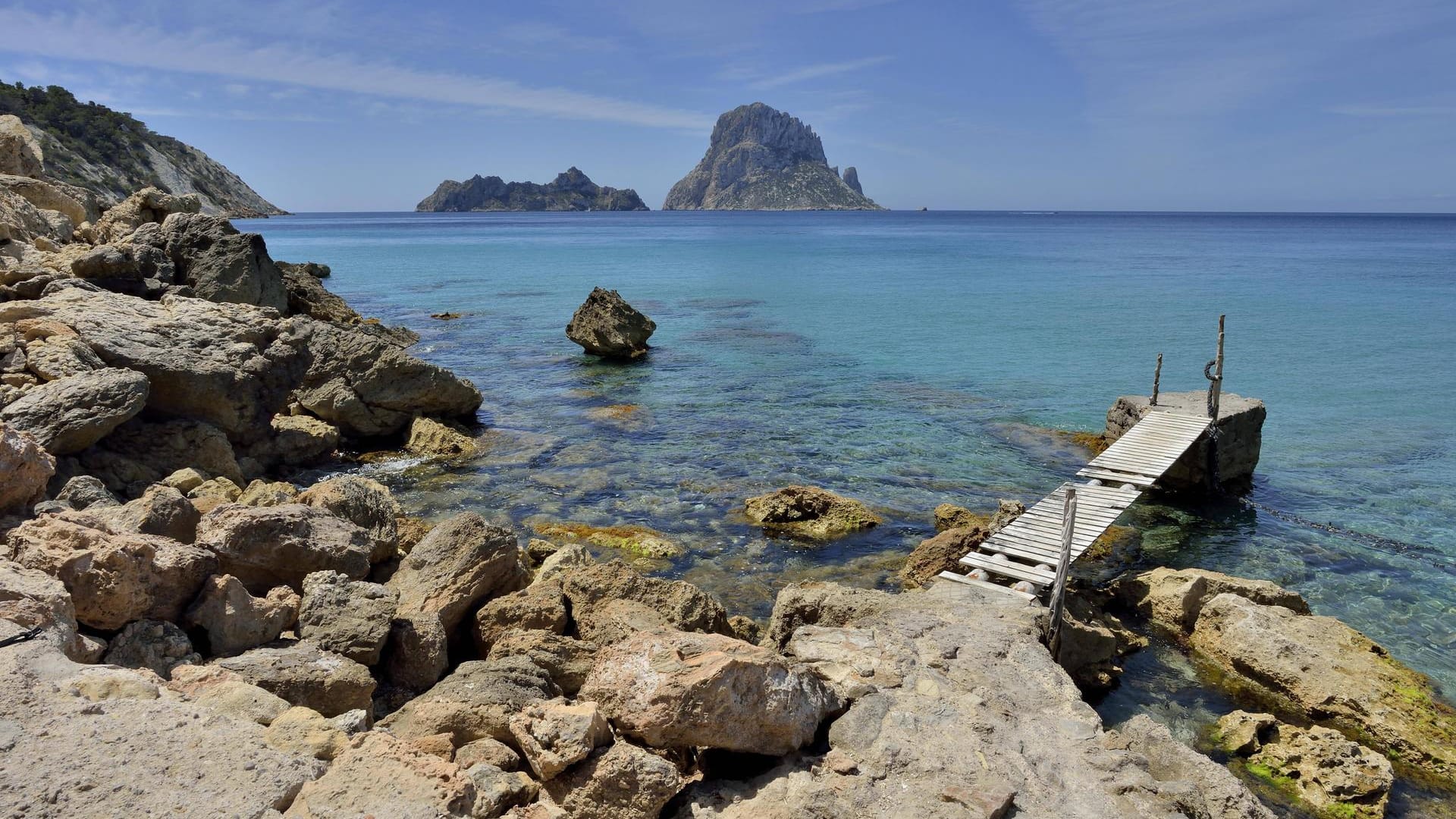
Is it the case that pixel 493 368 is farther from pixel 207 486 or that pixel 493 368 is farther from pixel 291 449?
pixel 207 486

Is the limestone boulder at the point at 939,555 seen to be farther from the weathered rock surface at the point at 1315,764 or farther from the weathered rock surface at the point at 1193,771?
the weathered rock surface at the point at 1193,771

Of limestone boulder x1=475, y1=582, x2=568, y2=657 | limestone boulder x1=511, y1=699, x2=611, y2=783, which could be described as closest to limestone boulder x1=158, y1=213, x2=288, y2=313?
limestone boulder x1=475, y1=582, x2=568, y2=657

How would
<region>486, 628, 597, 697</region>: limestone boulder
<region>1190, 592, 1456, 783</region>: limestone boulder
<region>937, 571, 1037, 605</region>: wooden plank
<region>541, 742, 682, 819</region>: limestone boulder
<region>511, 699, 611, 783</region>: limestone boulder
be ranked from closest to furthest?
<region>541, 742, 682, 819</region>: limestone boulder → <region>511, 699, 611, 783</region>: limestone boulder → <region>486, 628, 597, 697</region>: limestone boulder → <region>1190, 592, 1456, 783</region>: limestone boulder → <region>937, 571, 1037, 605</region>: wooden plank

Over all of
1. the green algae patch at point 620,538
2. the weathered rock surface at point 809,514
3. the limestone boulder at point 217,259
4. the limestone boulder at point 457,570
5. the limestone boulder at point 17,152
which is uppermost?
the limestone boulder at point 17,152

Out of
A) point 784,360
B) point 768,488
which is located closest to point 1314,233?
point 784,360

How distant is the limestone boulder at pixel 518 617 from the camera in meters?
8.20

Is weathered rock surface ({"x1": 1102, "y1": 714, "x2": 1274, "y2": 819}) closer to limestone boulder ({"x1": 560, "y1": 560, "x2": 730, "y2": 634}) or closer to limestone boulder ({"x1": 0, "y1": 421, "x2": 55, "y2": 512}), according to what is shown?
limestone boulder ({"x1": 560, "y1": 560, "x2": 730, "y2": 634})

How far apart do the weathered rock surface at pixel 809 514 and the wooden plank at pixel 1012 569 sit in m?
2.87

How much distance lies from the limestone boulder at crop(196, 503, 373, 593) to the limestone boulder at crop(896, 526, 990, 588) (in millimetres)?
7296

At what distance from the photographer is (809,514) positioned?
14.1 metres

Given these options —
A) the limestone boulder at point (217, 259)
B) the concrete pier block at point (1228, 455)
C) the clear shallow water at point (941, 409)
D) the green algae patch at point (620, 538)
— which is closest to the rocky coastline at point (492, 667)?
the green algae patch at point (620, 538)

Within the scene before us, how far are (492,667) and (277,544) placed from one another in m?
2.73

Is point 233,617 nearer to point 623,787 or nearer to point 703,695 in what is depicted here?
point 623,787

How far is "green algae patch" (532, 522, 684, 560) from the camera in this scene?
510 inches
